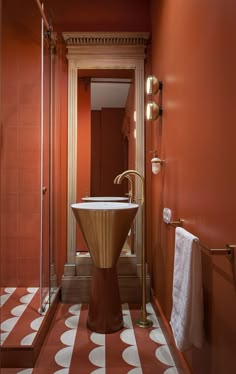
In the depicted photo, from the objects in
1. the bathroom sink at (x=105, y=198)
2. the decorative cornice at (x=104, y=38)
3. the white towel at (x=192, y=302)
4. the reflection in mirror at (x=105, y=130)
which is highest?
the decorative cornice at (x=104, y=38)

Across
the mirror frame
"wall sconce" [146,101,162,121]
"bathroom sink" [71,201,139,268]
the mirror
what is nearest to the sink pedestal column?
"bathroom sink" [71,201,139,268]

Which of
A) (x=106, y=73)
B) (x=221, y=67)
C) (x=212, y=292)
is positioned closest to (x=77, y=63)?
(x=106, y=73)

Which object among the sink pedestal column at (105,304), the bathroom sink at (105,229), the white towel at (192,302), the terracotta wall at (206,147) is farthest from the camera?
the sink pedestal column at (105,304)

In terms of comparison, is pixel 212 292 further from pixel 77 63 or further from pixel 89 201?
pixel 77 63

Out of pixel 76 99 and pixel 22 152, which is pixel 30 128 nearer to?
pixel 22 152

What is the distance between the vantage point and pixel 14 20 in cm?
250

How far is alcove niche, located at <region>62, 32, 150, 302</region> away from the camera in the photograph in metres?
2.54

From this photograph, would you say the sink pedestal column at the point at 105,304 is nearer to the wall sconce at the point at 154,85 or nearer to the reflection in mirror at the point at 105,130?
the reflection in mirror at the point at 105,130

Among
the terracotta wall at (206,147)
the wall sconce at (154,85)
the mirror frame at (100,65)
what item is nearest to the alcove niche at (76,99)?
the mirror frame at (100,65)

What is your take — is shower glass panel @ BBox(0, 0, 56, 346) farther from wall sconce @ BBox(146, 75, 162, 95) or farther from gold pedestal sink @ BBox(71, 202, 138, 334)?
wall sconce @ BBox(146, 75, 162, 95)

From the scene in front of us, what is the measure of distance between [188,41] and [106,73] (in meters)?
1.33

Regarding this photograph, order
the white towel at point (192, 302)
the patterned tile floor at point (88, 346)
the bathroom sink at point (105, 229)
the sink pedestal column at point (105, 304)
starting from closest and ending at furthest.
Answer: the white towel at point (192, 302), the patterned tile floor at point (88, 346), the bathroom sink at point (105, 229), the sink pedestal column at point (105, 304)

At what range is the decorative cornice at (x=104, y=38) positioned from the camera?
2541mm

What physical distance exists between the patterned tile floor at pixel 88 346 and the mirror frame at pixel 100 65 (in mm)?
589
